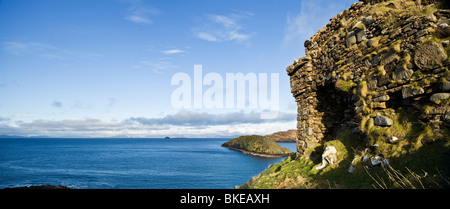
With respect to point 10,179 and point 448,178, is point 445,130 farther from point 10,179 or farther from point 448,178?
point 10,179

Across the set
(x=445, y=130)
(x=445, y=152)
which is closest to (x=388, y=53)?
(x=445, y=130)

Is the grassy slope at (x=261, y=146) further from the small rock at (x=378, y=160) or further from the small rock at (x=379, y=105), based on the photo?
the small rock at (x=378, y=160)

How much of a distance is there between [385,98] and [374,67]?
60.8 inches

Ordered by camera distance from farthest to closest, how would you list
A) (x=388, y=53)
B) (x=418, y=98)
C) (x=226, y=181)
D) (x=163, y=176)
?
(x=163, y=176) → (x=226, y=181) → (x=388, y=53) → (x=418, y=98)

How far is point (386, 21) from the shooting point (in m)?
9.28

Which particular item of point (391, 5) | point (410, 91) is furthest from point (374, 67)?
point (391, 5)

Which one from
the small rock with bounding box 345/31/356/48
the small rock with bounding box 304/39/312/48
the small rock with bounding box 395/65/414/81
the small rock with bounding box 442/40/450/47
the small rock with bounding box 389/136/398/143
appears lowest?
the small rock with bounding box 389/136/398/143

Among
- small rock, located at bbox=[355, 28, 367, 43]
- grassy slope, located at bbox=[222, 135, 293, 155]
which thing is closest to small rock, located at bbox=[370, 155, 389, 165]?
small rock, located at bbox=[355, 28, 367, 43]

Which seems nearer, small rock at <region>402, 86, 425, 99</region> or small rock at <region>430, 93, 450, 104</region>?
small rock at <region>430, 93, 450, 104</region>

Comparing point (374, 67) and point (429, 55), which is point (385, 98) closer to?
point (374, 67)

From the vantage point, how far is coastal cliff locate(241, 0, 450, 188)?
264 inches

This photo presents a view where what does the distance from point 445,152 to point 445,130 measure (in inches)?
28.5

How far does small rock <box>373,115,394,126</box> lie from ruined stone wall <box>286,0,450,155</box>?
3cm

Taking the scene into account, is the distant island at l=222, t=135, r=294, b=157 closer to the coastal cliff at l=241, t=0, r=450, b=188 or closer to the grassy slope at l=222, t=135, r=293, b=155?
the grassy slope at l=222, t=135, r=293, b=155
